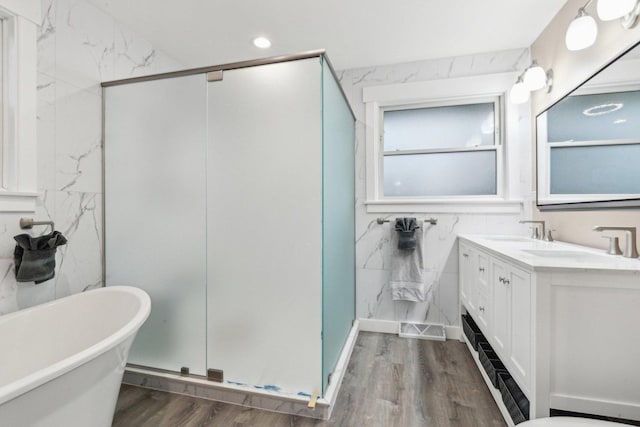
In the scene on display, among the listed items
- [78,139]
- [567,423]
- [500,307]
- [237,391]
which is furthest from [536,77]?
[78,139]

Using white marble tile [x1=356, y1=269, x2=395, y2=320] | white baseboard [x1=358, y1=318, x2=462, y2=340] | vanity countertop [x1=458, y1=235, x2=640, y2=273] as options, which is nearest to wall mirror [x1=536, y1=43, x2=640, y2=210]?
vanity countertop [x1=458, y1=235, x2=640, y2=273]

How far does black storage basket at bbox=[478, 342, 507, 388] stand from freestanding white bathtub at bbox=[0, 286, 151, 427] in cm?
182

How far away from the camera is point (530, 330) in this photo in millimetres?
1126

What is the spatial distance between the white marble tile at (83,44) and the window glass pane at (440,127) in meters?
2.24

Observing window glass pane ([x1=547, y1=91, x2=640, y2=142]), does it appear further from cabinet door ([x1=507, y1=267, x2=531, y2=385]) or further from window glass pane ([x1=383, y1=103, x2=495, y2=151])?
cabinet door ([x1=507, y1=267, x2=531, y2=385])

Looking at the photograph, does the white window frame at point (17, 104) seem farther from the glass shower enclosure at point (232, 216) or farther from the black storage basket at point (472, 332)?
the black storage basket at point (472, 332)

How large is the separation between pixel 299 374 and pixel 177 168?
1375 mm

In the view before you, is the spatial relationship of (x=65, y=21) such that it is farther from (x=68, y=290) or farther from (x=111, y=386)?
(x=111, y=386)

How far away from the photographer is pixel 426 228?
248 cm

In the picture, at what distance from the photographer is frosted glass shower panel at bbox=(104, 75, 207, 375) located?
1.65 metres

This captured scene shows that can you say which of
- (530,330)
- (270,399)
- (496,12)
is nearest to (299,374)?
(270,399)

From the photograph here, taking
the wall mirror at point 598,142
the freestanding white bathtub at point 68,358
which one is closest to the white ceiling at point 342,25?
the wall mirror at point 598,142

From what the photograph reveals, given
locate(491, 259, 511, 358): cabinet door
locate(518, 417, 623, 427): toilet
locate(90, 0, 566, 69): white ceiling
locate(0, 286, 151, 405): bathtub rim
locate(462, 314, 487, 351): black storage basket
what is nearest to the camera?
locate(0, 286, 151, 405): bathtub rim

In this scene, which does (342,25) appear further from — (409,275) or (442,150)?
(409,275)
